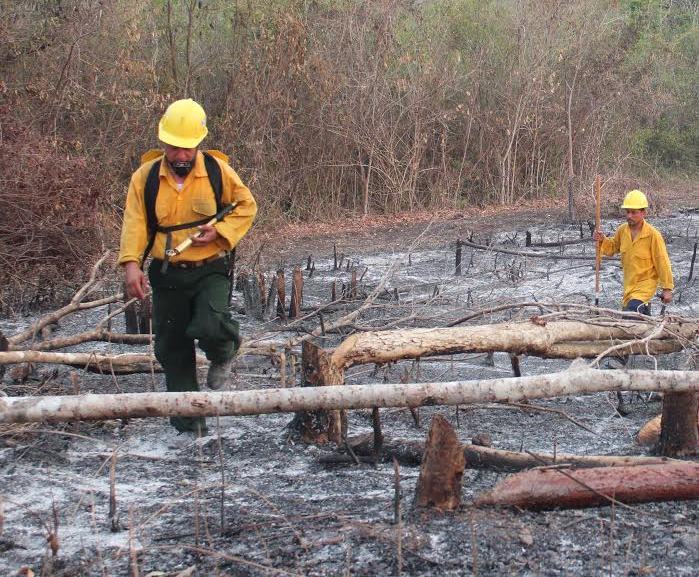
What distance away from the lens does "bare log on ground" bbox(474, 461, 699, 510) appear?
13.8ft

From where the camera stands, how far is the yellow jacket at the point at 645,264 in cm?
797

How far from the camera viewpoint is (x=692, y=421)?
5.08 m

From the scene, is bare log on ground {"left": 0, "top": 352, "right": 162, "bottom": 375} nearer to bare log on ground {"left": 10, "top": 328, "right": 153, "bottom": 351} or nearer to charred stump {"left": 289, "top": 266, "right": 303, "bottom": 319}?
bare log on ground {"left": 10, "top": 328, "right": 153, "bottom": 351}

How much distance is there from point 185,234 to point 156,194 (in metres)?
0.26


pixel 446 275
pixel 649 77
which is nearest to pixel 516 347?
pixel 446 275


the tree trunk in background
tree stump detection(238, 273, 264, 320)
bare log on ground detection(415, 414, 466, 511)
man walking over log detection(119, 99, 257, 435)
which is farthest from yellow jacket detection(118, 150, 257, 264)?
tree stump detection(238, 273, 264, 320)

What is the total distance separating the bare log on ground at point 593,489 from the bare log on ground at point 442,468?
0.15 m

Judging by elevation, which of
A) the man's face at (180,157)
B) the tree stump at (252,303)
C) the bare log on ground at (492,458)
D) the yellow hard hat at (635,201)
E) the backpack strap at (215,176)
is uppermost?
the man's face at (180,157)

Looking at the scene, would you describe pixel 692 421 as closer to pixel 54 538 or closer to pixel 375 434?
pixel 375 434

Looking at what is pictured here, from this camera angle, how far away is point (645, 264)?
8.08 metres

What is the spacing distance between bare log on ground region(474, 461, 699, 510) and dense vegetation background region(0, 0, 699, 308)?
231 inches

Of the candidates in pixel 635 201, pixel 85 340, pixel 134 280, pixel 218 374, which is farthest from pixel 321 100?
pixel 134 280

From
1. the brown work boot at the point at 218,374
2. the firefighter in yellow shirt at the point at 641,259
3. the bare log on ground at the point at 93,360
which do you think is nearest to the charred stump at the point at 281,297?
the bare log on ground at the point at 93,360

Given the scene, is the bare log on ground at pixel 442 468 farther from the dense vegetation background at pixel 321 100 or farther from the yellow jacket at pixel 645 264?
the dense vegetation background at pixel 321 100
